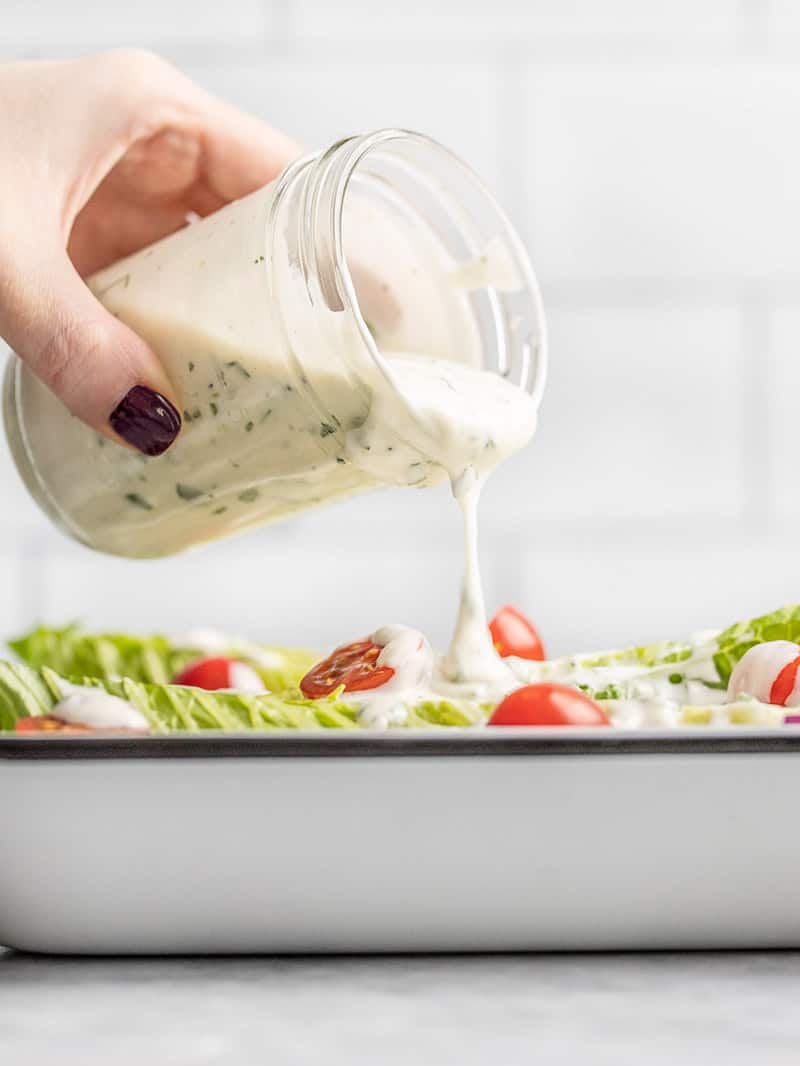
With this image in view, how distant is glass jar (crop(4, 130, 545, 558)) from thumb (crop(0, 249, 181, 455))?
0.07 ft

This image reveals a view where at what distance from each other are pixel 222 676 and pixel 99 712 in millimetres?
439

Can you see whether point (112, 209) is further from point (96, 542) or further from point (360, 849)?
point (360, 849)

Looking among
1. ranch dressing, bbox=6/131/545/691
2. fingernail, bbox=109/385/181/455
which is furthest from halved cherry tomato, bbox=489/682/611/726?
fingernail, bbox=109/385/181/455

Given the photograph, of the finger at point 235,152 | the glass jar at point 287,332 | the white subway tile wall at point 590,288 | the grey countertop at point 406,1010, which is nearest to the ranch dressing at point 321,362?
the glass jar at point 287,332

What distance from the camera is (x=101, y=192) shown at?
1478 mm

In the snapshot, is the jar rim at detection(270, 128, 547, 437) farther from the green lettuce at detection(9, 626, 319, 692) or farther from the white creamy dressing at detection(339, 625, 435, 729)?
the green lettuce at detection(9, 626, 319, 692)

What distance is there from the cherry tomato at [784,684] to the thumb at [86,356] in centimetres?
45

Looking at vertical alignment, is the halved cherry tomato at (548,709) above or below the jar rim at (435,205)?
below

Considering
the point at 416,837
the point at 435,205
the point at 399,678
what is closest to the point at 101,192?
the point at 435,205

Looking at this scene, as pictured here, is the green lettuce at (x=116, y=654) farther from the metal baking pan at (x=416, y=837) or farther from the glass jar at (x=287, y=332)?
the metal baking pan at (x=416, y=837)

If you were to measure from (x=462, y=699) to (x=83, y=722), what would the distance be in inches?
10.6

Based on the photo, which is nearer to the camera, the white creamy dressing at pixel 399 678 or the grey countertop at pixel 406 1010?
the grey countertop at pixel 406 1010

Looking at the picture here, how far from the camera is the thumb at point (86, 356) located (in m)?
1.04

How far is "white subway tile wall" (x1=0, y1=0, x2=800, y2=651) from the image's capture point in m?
2.30
